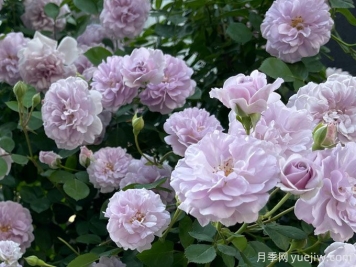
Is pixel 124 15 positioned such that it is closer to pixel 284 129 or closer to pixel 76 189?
pixel 76 189

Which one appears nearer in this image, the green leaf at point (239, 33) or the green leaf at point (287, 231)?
the green leaf at point (287, 231)

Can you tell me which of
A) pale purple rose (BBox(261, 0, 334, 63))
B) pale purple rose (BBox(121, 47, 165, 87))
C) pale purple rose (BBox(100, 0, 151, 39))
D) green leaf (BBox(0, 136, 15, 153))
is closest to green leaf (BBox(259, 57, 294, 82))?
pale purple rose (BBox(261, 0, 334, 63))

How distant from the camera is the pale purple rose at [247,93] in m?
0.47

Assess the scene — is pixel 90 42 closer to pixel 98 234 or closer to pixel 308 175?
pixel 98 234

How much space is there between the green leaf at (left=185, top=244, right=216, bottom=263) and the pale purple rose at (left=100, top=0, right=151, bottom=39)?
17.6 inches

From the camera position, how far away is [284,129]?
0.49m

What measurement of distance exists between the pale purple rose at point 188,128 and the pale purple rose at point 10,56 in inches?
11.9

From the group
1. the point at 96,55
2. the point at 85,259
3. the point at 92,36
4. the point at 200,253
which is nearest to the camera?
the point at 200,253

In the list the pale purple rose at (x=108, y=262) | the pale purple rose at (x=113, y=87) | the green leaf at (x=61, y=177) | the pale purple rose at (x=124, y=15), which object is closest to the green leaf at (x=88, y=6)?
the pale purple rose at (x=124, y=15)

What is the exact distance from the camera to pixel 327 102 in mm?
585

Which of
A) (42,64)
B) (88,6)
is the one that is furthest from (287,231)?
(88,6)

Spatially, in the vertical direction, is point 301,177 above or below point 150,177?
above

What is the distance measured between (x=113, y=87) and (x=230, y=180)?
0.37 m

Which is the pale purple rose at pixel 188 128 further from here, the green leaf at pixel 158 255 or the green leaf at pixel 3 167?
the green leaf at pixel 3 167
